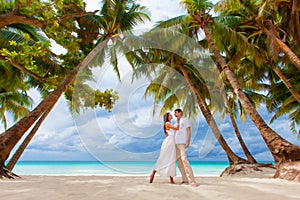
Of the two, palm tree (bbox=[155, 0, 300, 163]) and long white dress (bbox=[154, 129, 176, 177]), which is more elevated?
palm tree (bbox=[155, 0, 300, 163])

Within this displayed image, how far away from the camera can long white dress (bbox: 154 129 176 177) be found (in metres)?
5.56

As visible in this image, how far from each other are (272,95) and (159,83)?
7863 mm

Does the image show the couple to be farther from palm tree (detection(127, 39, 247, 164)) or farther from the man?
palm tree (detection(127, 39, 247, 164))

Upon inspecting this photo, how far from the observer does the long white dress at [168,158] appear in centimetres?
556

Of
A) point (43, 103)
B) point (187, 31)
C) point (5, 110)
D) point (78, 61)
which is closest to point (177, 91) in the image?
point (187, 31)

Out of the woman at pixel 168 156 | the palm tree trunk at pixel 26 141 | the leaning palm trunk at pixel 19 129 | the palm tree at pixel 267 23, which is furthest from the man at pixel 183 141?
the palm tree at pixel 267 23

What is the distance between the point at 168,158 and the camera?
5555 millimetres

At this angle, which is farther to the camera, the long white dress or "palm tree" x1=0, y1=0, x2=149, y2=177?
"palm tree" x1=0, y1=0, x2=149, y2=177

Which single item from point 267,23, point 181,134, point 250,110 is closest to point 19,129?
point 181,134

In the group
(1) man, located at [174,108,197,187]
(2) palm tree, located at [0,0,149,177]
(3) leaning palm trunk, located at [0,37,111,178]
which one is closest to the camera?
(1) man, located at [174,108,197,187]

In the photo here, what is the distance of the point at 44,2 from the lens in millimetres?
6980

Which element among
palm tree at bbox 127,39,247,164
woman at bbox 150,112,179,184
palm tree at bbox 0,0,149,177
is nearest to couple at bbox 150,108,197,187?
woman at bbox 150,112,179,184

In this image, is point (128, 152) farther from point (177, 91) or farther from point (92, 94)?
point (177, 91)

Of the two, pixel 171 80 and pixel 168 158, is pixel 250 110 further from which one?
pixel 171 80
